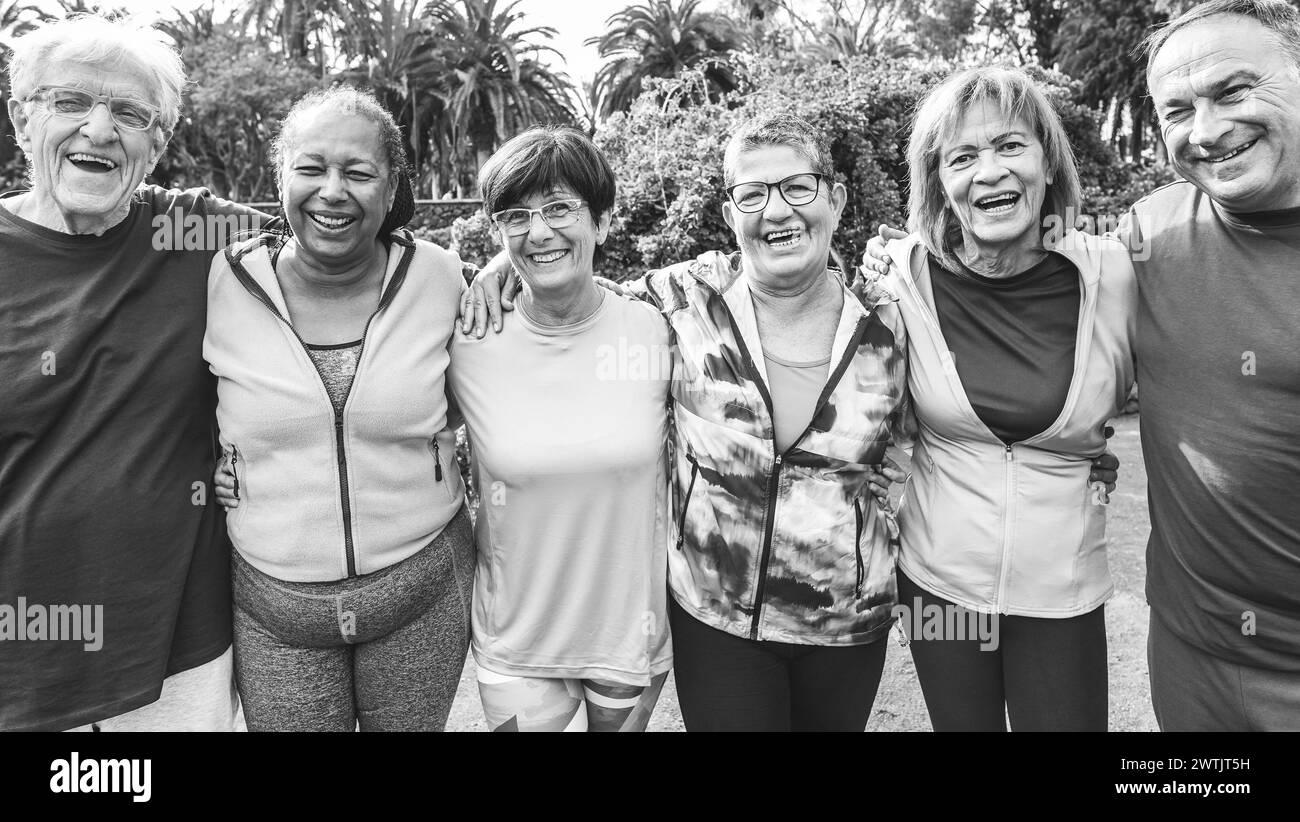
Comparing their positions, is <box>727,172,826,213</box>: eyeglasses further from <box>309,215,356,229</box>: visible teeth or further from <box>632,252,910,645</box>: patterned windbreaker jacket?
<box>309,215,356,229</box>: visible teeth

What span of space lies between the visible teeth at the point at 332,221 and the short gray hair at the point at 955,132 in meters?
1.92

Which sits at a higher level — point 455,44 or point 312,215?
point 455,44

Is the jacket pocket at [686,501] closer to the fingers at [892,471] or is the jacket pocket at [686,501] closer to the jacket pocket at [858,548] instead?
the jacket pocket at [858,548]

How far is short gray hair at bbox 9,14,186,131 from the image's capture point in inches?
98.9

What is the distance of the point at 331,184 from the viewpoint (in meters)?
2.60

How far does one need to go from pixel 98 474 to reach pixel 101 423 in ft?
0.48

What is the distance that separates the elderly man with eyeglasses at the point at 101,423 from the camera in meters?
2.39

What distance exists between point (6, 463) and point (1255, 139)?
146 inches

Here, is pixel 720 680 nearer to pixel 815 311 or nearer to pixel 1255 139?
pixel 815 311

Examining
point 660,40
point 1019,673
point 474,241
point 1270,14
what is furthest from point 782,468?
point 660,40

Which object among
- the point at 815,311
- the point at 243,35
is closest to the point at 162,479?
the point at 815,311

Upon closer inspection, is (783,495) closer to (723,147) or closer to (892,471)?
(892,471)

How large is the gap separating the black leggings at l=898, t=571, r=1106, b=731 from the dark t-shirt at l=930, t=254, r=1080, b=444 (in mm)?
610

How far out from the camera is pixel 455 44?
2931 cm
